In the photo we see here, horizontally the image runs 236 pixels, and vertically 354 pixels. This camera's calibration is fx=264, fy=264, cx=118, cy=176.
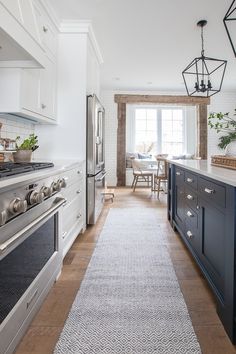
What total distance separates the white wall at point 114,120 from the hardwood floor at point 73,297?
4660 millimetres

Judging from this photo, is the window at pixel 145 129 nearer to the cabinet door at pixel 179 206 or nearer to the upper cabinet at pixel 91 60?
the upper cabinet at pixel 91 60

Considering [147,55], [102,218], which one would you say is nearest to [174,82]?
[147,55]

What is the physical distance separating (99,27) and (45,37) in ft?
3.40

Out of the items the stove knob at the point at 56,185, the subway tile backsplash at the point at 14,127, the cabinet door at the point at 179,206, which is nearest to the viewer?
the stove knob at the point at 56,185

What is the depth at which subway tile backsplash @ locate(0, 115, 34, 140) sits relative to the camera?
2.53 m

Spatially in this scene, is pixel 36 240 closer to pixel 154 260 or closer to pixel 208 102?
pixel 154 260

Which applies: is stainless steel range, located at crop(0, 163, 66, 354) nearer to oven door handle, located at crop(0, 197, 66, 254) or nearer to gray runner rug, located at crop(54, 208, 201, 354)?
oven door handle, located at crop(0, 197, 66, 254)

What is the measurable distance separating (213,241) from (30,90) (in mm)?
2012

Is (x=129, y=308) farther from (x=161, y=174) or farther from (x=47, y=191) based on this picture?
(x=161, y=174)

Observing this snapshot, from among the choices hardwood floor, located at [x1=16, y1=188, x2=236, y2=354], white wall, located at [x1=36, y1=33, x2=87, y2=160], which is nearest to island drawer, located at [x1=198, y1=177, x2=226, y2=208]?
hardwood floor, located at [x1=16, y1=188, x2=236, y2=354]

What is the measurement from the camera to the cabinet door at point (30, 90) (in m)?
2.29

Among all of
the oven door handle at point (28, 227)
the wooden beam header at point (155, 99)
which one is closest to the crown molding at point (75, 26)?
the oven door handle at point (28, 227)

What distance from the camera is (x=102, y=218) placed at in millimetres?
3842

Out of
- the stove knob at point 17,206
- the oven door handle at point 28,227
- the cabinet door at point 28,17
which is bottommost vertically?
the oven door handle at point 28,227
